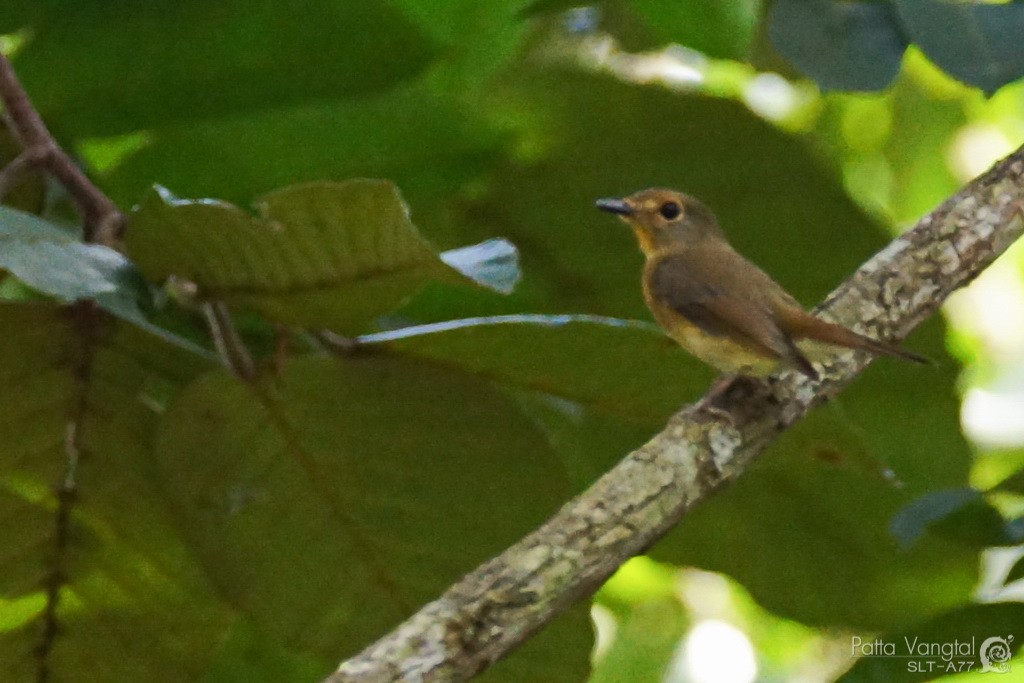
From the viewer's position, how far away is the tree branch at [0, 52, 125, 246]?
1.49 meters

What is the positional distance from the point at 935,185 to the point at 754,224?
3.33 feet

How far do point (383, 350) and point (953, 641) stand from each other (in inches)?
29.1

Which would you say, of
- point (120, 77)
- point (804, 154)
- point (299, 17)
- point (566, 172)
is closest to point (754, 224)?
point (804, 154)

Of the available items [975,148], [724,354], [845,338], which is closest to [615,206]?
[724,354]

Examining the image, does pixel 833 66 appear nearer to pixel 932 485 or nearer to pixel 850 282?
pixel 850 282

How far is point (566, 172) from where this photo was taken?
2.19 m

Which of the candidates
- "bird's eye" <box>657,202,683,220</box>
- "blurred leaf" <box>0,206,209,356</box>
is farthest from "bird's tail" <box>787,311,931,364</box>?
"blurred leaf" <box>0,206,209,356</box>

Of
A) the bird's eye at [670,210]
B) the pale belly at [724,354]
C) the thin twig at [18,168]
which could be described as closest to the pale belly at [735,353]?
the pale belly at [724,354]

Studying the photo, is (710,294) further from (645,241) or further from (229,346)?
(229,346)

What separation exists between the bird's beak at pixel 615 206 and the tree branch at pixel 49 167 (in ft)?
2.83

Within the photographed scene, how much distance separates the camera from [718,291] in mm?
2322

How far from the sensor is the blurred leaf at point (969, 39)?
5.33 feet

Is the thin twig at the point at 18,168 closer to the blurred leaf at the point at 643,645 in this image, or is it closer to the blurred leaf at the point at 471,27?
the blurred leaf at the point at 471,27

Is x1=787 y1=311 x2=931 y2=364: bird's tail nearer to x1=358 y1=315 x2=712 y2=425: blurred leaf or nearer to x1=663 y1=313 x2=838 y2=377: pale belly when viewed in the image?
x1=663 y1=313 x2=838 y2=377: pale belly
